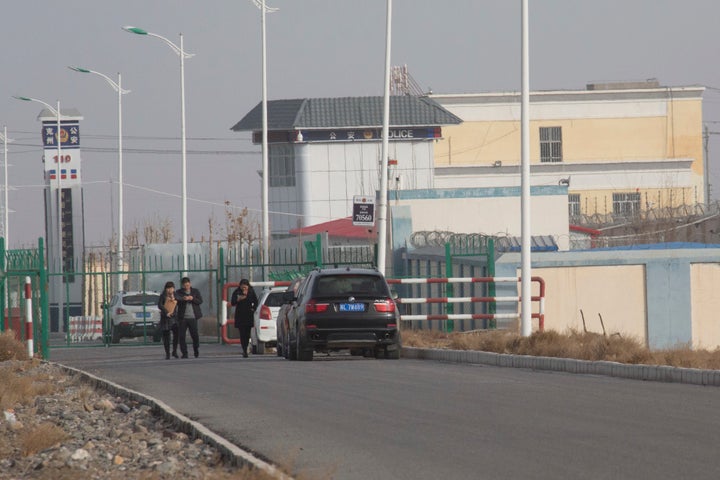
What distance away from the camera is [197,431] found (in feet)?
41.4

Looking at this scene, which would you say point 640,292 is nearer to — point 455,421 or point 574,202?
point 455,421

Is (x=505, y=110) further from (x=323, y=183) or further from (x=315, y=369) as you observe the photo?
(x=315, y=369)

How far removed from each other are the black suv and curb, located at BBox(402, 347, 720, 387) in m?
1.25

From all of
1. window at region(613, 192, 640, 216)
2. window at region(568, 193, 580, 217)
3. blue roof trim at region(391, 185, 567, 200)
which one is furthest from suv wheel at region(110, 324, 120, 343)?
window at region(568, 193, 580, 217)

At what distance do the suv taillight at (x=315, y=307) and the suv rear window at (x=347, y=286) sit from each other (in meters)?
0.15

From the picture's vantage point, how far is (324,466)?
10.4 meters

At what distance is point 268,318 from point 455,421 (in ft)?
64.4

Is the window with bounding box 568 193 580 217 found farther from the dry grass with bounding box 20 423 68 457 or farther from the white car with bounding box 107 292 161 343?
the dry grass with bounding box 20 423 68 457

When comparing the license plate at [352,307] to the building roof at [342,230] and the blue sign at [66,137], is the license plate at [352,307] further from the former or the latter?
the blue sign at [66,137]

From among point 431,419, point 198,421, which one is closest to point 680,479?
point 431,419

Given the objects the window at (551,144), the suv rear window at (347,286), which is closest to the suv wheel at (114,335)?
the suv rear window at (347,286)

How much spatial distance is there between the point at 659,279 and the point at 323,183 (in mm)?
47738

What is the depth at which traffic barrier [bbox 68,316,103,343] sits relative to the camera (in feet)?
171

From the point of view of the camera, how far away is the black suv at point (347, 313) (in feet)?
85.1
